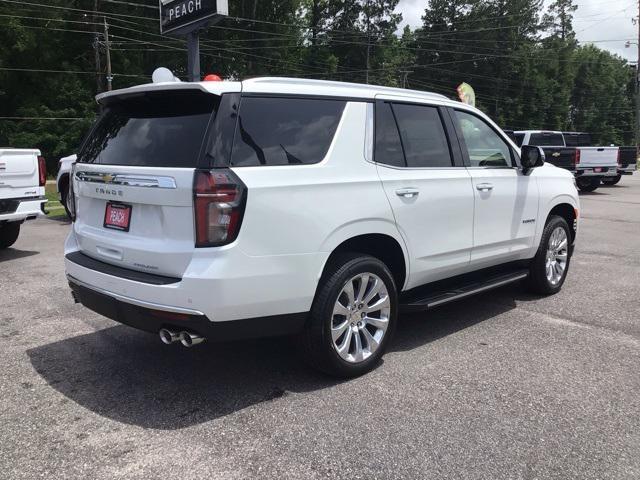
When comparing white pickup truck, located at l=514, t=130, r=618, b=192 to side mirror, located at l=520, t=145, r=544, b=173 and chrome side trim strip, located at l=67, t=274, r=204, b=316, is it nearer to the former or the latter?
side mirror, located at l=520, t=145, r=544, b=173

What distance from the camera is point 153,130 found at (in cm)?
356

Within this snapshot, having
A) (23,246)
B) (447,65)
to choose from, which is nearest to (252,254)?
(23,246)

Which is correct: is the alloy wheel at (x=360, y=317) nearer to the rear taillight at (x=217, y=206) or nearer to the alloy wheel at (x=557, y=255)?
the rear taillight at (x=217, y=206)

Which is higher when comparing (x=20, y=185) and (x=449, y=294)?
(x=20, y=185)

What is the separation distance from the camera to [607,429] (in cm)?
317

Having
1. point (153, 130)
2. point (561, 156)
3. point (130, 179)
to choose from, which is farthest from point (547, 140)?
point (130, 179)

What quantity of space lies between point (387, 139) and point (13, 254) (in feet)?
21.8

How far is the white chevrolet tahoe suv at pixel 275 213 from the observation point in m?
3.18

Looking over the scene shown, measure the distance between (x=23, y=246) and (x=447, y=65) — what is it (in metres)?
62.4

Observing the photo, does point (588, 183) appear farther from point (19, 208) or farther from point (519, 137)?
point (19, 208)

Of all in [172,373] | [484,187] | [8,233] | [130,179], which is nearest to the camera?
[130,179]

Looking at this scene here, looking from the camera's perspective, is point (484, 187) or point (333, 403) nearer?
point (333, 403)

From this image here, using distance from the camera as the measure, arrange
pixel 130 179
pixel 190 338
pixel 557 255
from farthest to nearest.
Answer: pixel 557 255 → pixel 130 179 → pixel 190 338

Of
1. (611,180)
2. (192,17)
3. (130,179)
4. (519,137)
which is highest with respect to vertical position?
(192,17)
